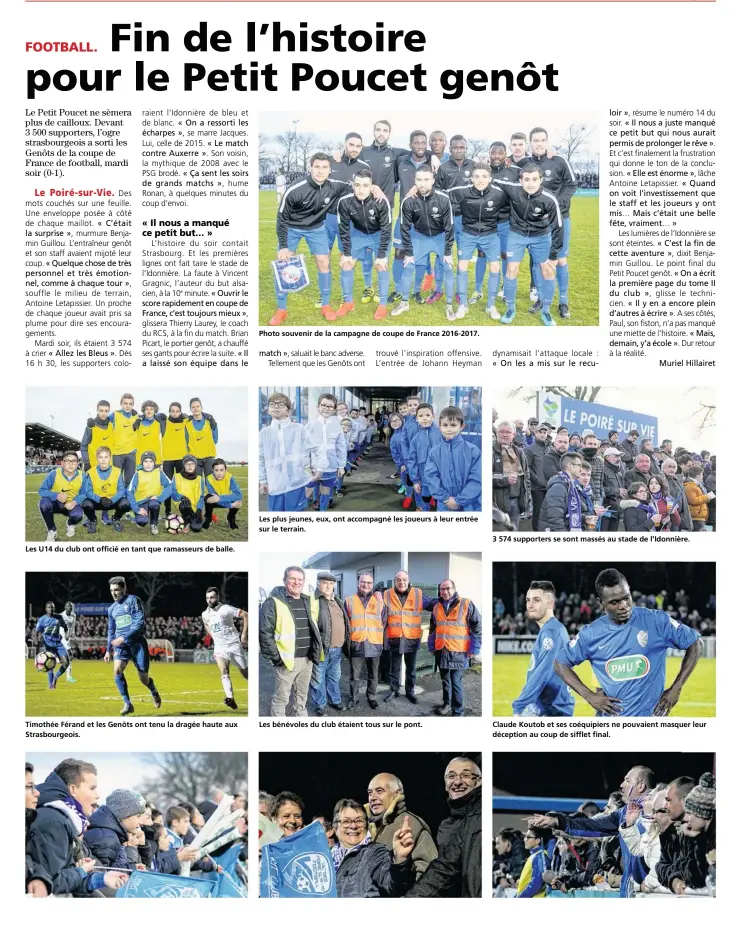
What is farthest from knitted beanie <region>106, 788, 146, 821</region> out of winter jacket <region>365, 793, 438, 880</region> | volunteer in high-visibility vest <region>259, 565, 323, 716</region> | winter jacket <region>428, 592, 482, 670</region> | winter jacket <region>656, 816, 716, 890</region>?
winter jacket <region>656, 816, 716, 890</region>

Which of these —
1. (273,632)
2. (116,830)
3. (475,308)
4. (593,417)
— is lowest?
(116,830)

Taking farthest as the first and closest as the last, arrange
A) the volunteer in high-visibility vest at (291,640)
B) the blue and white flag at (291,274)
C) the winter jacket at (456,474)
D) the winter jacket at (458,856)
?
the blue and white flag at (291,274) < the winter jacket at (456,474) < the volunteer in high-visibility vest at (291,640) < the winter jacket at (458,856)

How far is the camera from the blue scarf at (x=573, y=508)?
8625 mm

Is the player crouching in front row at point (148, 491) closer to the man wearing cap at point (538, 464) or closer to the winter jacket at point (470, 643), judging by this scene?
the winter jacket at point (470, 643)

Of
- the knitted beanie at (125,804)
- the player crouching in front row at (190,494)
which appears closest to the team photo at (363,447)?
the player crouching in front row at (190,494)

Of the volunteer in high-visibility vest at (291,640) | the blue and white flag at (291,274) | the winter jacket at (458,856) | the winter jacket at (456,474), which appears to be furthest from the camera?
the blue and white flag at (291,274)

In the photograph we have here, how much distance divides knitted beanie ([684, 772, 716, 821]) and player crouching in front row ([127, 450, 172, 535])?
5.66 meters

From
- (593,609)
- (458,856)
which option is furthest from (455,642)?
(458,856)

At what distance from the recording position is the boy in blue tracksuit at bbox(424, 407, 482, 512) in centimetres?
859

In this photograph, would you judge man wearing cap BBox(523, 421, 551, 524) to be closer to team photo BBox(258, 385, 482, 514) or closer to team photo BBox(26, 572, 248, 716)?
team photo BBox(258, 385, 482, 514)

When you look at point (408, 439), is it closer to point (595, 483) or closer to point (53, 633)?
point (595, 483)

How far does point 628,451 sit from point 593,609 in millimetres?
1540

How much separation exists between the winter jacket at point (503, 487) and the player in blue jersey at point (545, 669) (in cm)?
70

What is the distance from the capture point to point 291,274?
877cm
